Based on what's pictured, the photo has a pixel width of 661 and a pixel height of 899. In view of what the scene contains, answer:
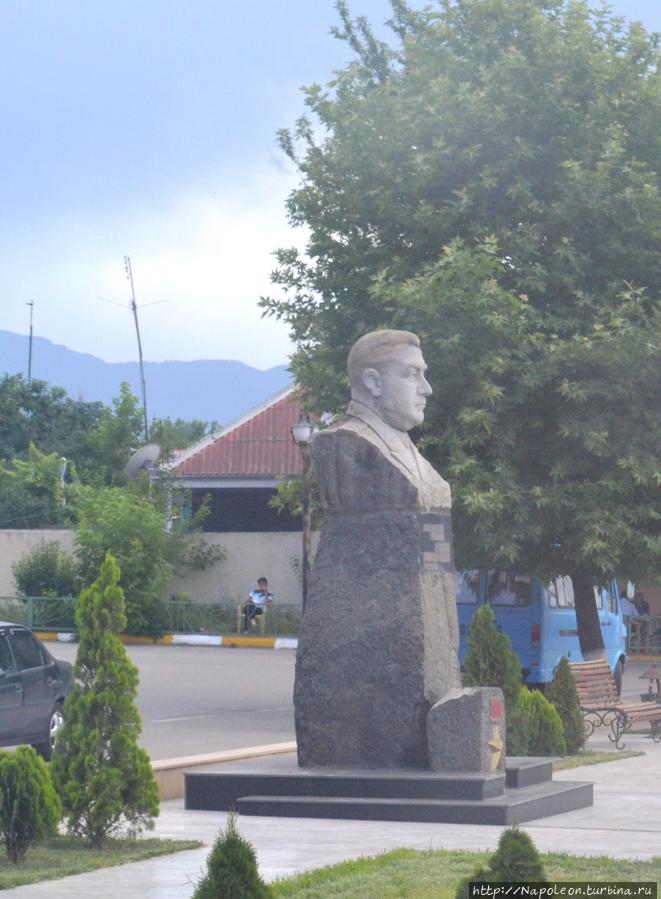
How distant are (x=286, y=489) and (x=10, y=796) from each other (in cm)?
1375

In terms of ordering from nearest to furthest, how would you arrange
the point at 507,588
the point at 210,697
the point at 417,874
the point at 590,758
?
the point at 417,874
the point at 590,758
the point at 507,588
the point at 210,697

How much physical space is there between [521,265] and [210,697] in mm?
8308

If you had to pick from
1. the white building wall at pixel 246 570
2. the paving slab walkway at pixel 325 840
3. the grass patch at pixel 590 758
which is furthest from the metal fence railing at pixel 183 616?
the paving slab walkway at pixel 325 840

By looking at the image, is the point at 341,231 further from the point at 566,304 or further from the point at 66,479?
the point at 66,479

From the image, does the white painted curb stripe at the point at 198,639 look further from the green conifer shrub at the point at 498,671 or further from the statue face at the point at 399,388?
the statue face at the point at 399,388

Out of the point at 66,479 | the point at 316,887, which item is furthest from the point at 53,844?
the point at 66,479

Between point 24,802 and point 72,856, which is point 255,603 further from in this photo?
A: point 24,802

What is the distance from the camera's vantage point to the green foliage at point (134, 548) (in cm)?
3597

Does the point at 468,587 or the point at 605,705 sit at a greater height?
the point at 468,587

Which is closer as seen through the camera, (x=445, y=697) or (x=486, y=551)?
(x=445, y=697)

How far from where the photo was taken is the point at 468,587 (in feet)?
71.2

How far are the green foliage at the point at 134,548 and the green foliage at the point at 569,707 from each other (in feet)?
65.3

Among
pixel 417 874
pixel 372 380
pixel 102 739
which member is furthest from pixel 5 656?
pixel 417 874

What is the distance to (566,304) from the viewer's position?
19.0 meters
